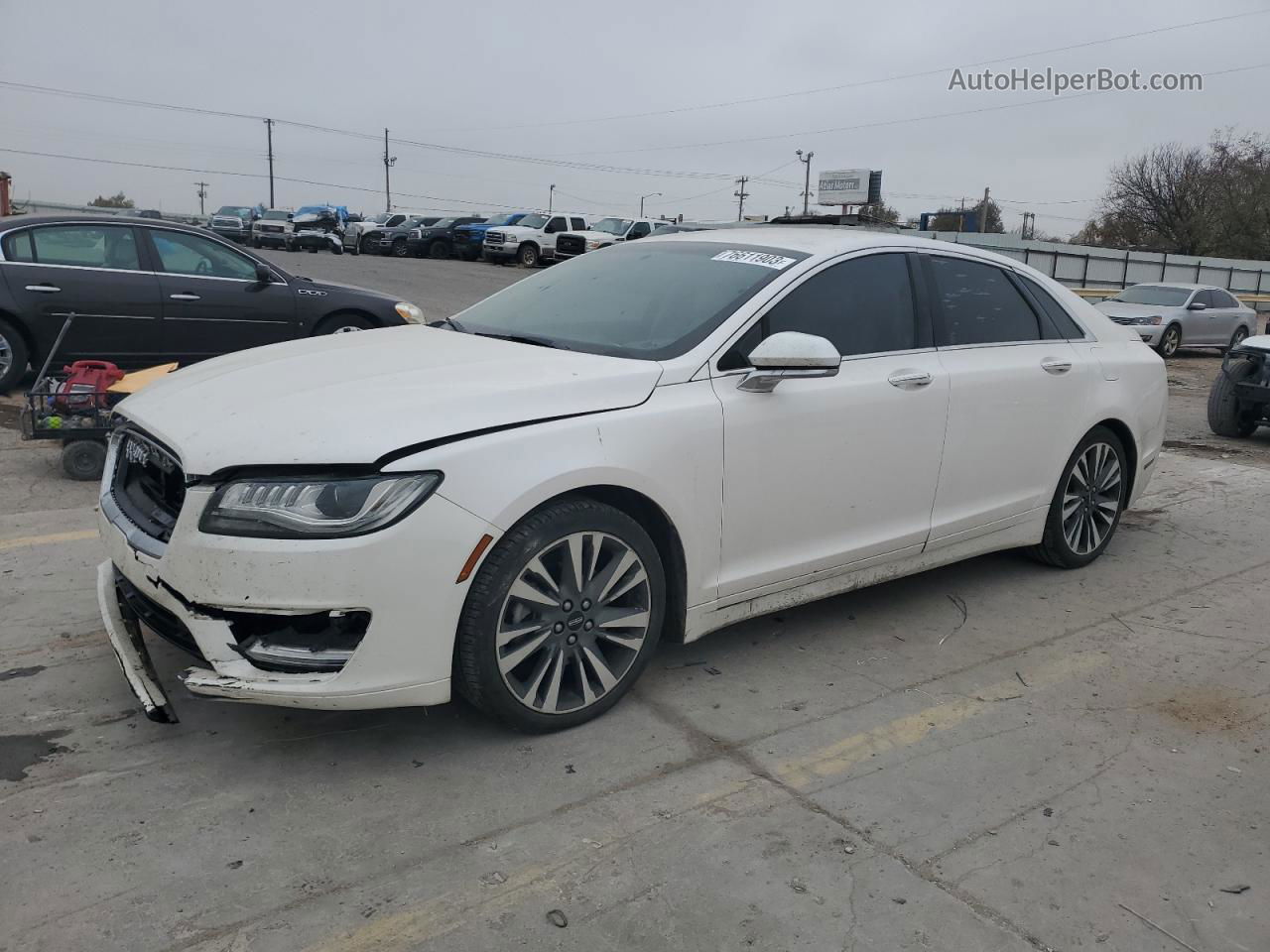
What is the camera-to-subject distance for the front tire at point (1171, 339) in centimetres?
1948

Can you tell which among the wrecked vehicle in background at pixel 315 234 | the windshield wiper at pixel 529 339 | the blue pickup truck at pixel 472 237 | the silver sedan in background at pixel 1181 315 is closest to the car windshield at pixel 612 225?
the blue pickup truck at pixel 472 237

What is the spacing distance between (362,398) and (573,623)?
3.13 feet

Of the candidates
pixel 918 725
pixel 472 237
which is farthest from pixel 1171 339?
pixel 472 237

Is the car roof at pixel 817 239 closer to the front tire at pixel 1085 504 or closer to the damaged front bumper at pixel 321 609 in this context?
the front tire at pixel 1085 504

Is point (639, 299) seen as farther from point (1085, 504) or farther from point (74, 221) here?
point (74, 221)

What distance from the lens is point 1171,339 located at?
1962 cm

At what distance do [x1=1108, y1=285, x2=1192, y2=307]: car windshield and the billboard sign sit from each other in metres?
6.42

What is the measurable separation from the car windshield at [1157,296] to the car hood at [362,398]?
19503 mm

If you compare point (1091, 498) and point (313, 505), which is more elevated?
point (313, 505)

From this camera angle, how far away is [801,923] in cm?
254

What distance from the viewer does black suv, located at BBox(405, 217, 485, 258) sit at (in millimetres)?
37375

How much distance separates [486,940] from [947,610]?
9.75 feet

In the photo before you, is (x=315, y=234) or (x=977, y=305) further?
(x=315, y=234)

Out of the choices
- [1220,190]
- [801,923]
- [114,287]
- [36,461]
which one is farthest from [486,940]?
[1220,190]
